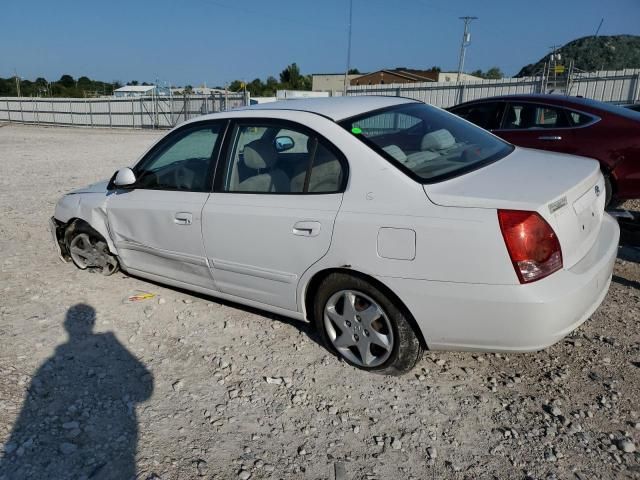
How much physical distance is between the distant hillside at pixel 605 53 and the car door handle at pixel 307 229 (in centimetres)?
5518

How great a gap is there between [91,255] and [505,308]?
385 centimetres

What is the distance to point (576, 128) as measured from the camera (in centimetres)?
598

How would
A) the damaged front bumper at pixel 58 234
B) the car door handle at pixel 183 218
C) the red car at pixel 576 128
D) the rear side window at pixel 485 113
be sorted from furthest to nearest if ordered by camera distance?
the rear side window at pixel 485 113, the red car at pixel 576 128, the damaged front bumper at pixel 58 234, the car door handle at pixel 183 218

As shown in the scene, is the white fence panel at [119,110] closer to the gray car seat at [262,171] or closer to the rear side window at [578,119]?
the rear side window at [578,119]

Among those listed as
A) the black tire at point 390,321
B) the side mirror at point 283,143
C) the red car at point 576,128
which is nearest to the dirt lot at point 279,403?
the black tire at point 390,321

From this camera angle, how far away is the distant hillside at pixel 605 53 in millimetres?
51875

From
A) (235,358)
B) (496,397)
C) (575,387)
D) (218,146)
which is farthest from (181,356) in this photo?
(575,387)

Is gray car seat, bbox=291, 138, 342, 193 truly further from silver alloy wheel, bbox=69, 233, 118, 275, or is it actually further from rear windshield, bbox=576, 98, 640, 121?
rear windshield, bbox=576, 98, 640, 121

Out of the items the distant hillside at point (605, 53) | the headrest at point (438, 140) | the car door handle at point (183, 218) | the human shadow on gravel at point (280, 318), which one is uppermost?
the distant hillside at point (605, 53)

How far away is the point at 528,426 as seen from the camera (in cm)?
257

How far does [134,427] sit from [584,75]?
65.9 ft

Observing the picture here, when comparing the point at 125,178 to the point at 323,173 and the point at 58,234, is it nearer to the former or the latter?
the point at 58,234

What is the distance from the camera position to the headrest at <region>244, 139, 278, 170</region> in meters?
3.40

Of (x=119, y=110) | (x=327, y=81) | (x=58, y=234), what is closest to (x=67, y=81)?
(x=327, y=81)
